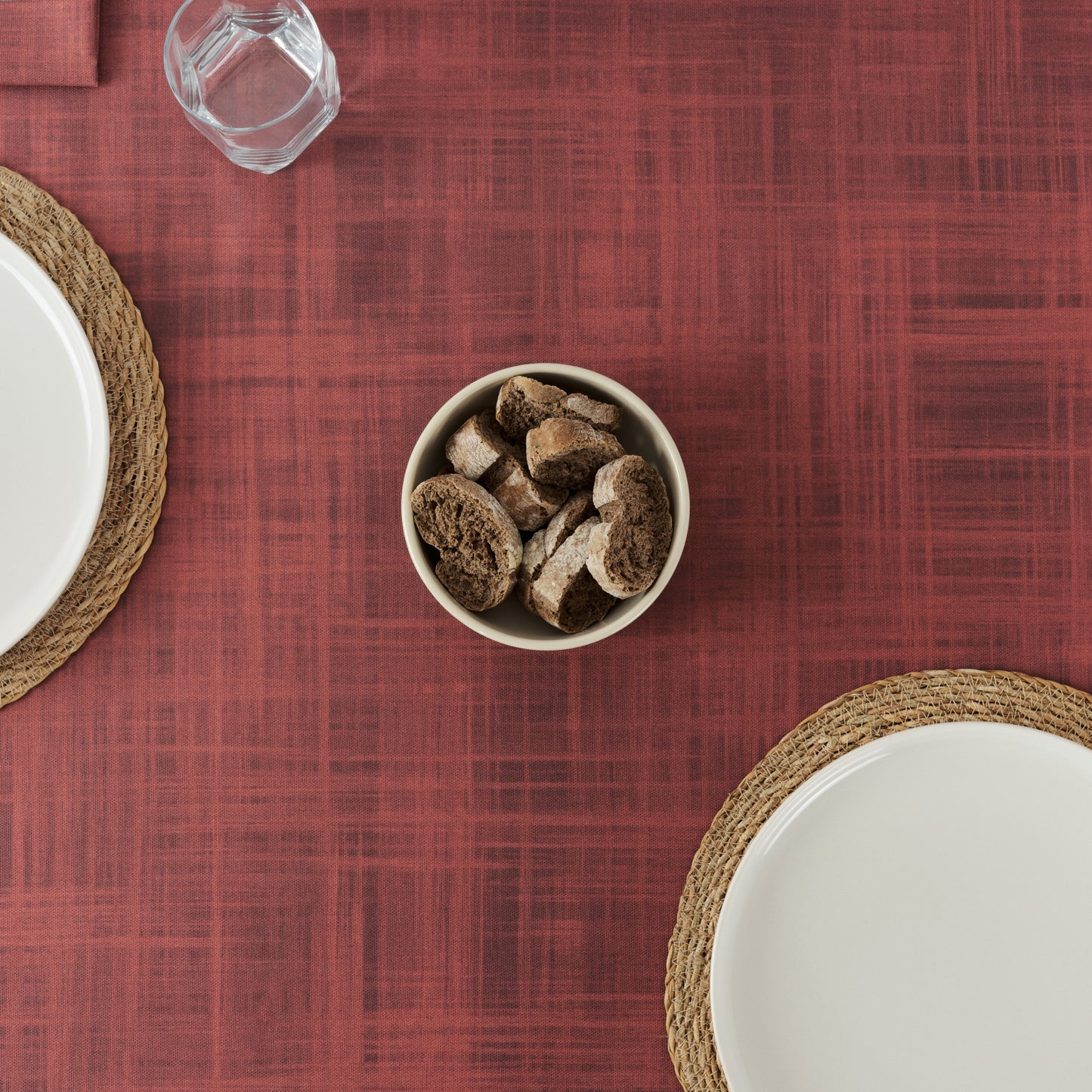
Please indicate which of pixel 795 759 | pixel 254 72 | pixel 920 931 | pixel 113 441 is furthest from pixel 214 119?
pixel 920 931

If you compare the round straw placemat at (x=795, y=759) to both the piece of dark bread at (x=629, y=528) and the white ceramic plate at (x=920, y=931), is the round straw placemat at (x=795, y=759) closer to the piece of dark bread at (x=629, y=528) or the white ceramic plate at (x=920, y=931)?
the white ceramic plate at (x=920, y=931)

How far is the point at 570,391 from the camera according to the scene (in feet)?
1.95

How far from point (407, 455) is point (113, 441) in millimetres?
220

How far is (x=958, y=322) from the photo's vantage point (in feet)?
2.17

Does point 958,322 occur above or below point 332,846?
above

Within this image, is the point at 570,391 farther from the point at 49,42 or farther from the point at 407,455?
the point at 49,42

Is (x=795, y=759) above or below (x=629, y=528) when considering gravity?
below

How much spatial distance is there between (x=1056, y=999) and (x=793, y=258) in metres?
0.58

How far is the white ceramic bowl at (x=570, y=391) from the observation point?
0.57m

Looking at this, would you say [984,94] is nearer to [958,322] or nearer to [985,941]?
[958,322]

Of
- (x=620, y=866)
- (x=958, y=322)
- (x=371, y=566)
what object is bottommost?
(x=620, y=866)

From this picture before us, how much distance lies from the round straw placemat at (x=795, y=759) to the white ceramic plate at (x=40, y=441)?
1.72 feet

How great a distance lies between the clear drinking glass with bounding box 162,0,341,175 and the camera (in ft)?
2.09

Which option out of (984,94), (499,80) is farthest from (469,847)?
(984,94)
